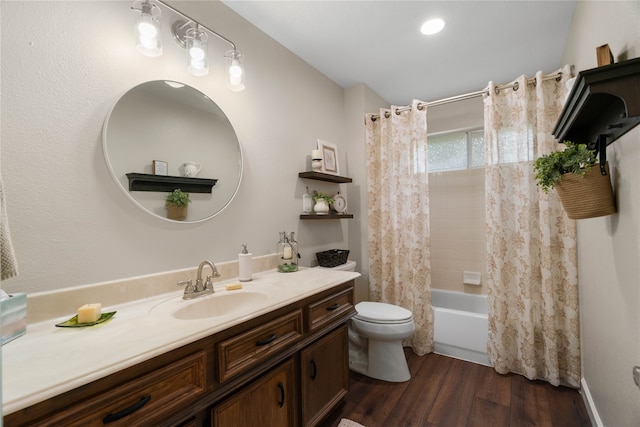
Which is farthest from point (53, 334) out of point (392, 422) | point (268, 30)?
point (268, 30)

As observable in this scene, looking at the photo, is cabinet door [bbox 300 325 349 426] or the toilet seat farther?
the toilet seat

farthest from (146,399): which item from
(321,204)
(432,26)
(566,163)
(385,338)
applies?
(432,26)

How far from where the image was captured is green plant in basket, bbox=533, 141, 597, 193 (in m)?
1.24

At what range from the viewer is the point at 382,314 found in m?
2.21

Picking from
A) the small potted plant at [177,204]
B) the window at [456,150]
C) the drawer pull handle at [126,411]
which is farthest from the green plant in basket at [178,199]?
the window at [456,150]

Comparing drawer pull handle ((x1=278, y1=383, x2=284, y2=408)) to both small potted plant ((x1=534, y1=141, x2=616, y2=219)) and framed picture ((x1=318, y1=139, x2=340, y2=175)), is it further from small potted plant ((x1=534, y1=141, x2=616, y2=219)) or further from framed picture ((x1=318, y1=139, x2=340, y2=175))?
framed picture ((x1=318, y1=139, x2=340, y2=175))

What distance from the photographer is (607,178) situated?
48.1 inches

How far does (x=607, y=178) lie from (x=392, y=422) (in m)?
1.66

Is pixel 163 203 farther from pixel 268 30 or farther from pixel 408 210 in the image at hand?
pixel 408 210

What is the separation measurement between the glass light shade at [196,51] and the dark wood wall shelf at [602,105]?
63.6 inches

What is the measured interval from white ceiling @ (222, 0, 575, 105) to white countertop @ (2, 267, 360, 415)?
5.86 feet

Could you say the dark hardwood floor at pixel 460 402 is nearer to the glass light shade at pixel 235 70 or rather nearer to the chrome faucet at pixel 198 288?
the chrome faucet at pixel 198 288

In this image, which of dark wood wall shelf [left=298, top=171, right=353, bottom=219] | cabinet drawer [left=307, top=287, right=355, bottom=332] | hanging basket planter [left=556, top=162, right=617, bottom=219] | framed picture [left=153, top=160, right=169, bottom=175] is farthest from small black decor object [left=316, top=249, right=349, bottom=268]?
hanging basket planter [left=556, top=162, right=617, bottom=219]

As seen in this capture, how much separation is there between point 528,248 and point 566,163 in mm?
1104
